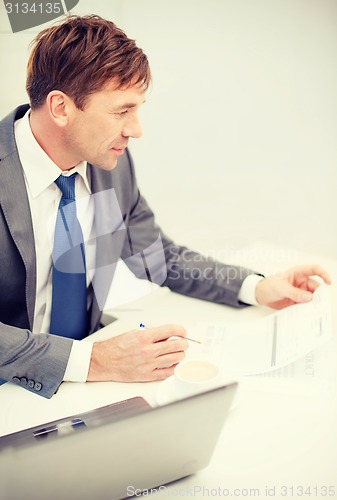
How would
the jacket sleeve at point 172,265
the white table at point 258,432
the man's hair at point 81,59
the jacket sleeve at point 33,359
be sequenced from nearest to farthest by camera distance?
the white table at point 258,432, the jacket sleeve at point 33,359, the man's hair at point 81,59, the jacket sleeve at point 172,265

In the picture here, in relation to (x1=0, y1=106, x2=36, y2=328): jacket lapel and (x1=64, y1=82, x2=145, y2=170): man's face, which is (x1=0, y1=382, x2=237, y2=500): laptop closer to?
(x1=0, y1=106, x2=36, y2=328): jacket lapel

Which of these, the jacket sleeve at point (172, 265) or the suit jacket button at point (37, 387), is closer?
the suit jacket button at point (37, 387)

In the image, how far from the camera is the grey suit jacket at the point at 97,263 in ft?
3.59

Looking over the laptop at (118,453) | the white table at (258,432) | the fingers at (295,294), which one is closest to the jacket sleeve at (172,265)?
the fingers at (295,294)

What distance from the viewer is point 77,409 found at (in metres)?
0.98

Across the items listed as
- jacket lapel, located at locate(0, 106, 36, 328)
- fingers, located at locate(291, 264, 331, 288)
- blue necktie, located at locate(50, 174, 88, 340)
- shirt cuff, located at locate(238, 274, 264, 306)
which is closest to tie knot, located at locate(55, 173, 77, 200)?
blue necktie, located at locate(50, 174, 88, 340)

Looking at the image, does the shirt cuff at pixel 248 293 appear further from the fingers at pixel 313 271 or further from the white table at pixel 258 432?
the white table at pixel 258 432

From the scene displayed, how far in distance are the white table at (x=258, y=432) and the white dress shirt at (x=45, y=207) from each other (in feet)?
1.21

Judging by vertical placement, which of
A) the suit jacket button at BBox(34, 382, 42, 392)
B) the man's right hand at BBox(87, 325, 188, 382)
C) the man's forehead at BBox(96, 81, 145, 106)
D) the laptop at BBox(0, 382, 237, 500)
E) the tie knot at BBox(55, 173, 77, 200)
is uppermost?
the man's forehead at BBox(96, 81, 145, 106)

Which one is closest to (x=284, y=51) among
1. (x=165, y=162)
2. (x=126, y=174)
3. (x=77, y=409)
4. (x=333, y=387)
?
(x=165, y=162)

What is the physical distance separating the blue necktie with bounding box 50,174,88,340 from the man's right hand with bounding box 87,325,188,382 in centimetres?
28

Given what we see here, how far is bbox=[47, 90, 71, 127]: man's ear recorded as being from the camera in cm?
126

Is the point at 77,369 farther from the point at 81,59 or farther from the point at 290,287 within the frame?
the point at 81,59

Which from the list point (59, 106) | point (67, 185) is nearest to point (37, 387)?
point (67, 185)
